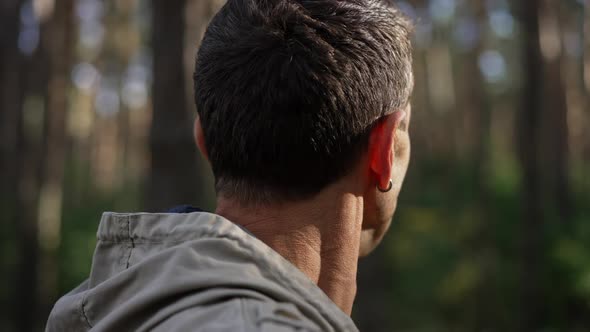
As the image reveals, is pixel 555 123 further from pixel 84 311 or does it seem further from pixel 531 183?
pixel 84 311

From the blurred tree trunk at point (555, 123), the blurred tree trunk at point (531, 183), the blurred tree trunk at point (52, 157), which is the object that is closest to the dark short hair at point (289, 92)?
the blurred tree trunk at point (531, 183)

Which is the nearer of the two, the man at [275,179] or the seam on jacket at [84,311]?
the man at [275,179]

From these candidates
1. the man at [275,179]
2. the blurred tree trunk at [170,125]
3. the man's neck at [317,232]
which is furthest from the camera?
the blurred tree trunk at [170,125]

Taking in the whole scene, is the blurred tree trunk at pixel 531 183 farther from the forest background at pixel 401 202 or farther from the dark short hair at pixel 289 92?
the dark short hair at pixel 289 92

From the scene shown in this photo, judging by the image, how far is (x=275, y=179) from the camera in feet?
4.82

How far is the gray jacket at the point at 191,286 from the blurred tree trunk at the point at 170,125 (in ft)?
13.1

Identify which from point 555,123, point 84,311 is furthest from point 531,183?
point 84,311

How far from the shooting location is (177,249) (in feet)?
4.16

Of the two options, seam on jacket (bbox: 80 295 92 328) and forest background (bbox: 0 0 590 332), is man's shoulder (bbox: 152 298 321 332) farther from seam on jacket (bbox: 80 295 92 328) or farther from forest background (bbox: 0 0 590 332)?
forest background (bbox: 0 0 590 332)

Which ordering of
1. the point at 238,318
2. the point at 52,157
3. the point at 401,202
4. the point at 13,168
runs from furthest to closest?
the point at 401,202 → the point at 13,168 → the point at 52,157 → the point at 238,318

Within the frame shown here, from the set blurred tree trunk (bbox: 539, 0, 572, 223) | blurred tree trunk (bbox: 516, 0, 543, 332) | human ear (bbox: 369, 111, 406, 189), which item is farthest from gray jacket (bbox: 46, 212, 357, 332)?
blurred tree trunk (bbox: 539, 0, 572, 223)

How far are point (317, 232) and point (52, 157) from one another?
11173mm

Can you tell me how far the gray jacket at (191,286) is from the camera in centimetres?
118

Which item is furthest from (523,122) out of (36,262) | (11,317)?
(11,317)
